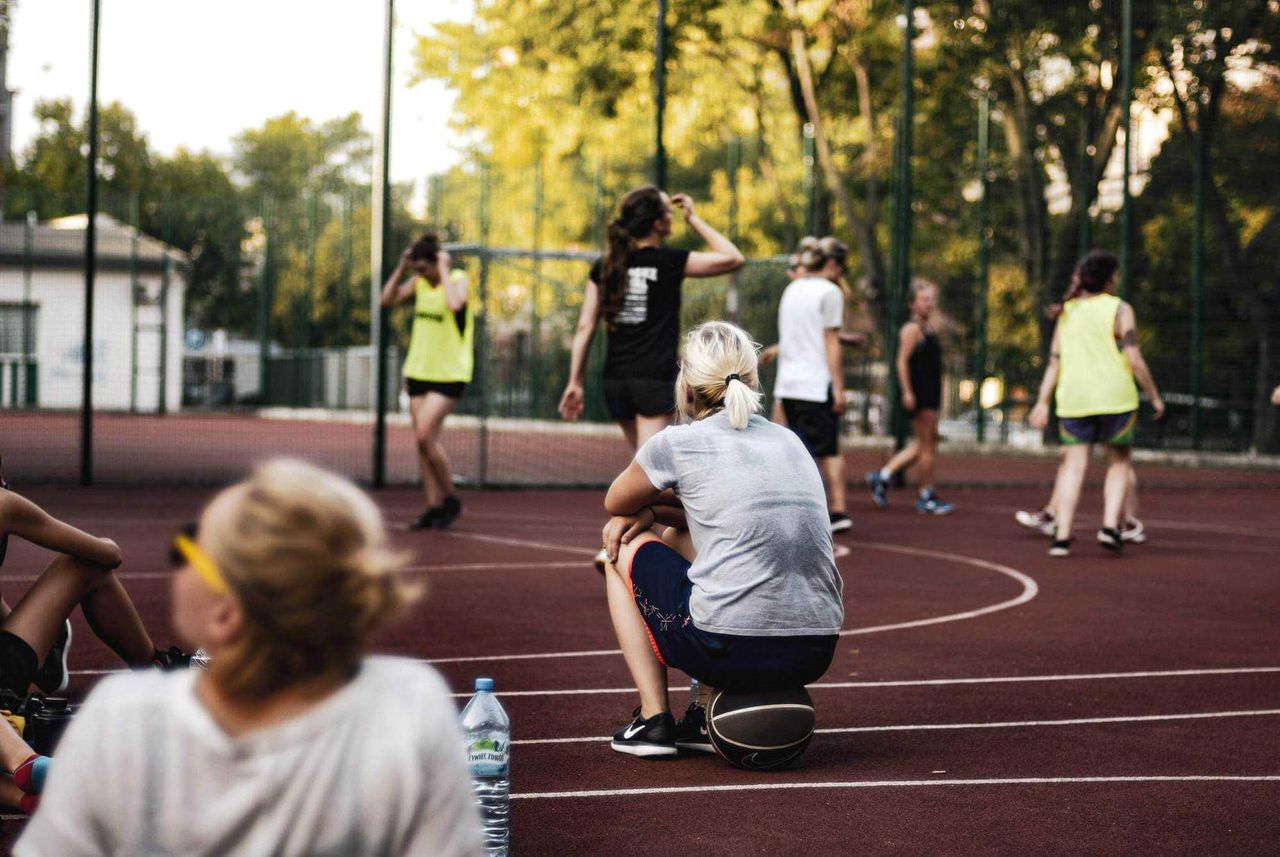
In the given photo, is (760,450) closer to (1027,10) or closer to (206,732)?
(206,732)

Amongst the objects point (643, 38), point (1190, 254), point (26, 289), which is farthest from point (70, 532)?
point (26, 289)

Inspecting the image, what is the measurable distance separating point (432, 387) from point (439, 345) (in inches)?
11.6

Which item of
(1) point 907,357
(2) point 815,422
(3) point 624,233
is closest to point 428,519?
(2) point 815,422

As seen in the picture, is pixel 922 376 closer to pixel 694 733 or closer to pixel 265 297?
pixel 694 733

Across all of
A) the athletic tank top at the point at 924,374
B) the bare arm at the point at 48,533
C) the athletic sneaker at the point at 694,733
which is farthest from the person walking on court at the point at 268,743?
the athletic tank top at the point at 924,374

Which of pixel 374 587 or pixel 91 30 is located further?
pixel 91 30

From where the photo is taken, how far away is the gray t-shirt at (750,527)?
15.7 feet

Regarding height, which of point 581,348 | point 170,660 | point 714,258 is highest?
point 714,258

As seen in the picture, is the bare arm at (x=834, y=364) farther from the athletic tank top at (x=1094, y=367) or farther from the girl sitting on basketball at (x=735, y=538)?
the girl sitting on basketball at (x=735, y=538)

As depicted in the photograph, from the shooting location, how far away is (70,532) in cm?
462

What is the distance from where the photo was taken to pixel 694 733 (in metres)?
5.27

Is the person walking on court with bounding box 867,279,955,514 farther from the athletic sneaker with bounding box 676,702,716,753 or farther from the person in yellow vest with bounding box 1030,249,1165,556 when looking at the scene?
the athletic sneaker with bounding box 676,702,716,753

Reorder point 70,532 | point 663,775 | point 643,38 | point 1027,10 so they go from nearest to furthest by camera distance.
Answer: point 70,532, point 663,775, point 643,38, point 1027,10

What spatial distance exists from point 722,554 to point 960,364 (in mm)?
22541
